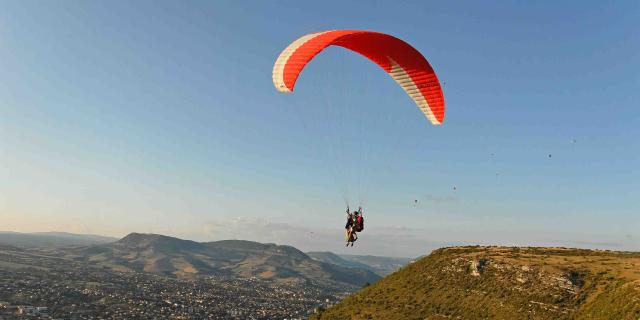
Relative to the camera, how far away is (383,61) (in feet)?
122

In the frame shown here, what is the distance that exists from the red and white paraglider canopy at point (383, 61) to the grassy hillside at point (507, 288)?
113ft

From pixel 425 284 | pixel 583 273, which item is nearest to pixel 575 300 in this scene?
pixel 583 273

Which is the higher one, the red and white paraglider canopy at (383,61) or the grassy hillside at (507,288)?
the red and white paraglider canopy at (383,61)

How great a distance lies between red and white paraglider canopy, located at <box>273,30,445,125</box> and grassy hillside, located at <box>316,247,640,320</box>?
34.3 meters

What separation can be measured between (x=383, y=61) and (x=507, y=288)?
52600mm

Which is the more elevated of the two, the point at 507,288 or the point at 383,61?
the point at 383,61

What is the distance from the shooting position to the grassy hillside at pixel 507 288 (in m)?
59.2

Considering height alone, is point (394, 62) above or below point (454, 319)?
above

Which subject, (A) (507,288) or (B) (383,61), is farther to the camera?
(A) (507,288)

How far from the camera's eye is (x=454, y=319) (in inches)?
2677

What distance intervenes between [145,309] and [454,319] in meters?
149

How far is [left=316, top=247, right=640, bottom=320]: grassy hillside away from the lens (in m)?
59.2

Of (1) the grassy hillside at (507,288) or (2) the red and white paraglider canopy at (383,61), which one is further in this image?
(1) the grassy hillside at (507,288)

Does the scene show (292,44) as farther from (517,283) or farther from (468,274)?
(468,274)
